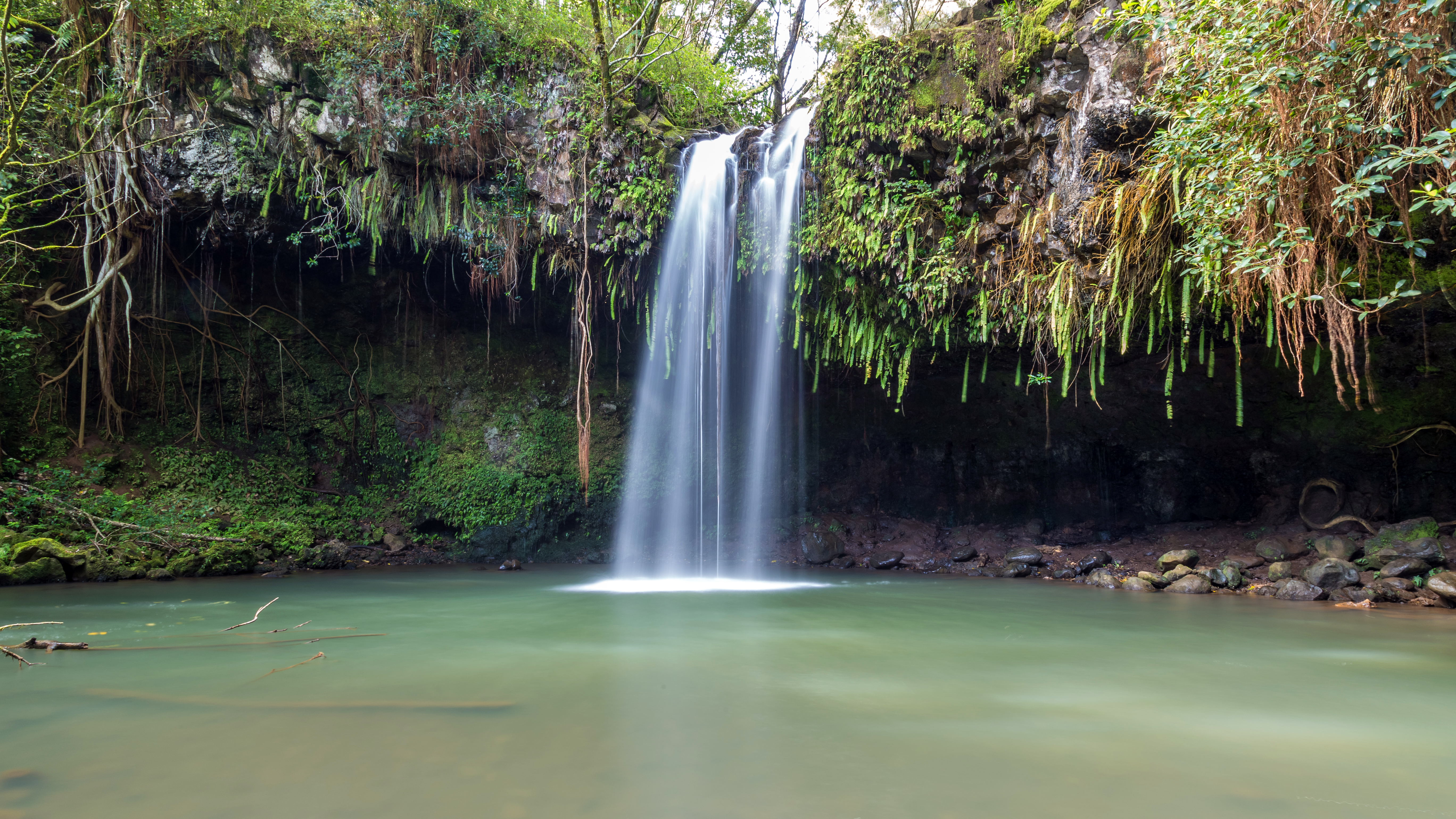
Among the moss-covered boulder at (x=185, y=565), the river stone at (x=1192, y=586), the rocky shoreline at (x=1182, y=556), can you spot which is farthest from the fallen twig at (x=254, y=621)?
the river stone at (x=1192, y=586)

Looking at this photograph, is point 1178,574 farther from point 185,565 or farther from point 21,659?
point 185,565

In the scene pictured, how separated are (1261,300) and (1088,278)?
4.83 ft

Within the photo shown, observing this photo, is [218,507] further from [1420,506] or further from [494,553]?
[1420,506]

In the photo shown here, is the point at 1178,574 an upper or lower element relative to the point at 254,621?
lower

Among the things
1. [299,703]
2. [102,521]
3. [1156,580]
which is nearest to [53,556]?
[102,521]

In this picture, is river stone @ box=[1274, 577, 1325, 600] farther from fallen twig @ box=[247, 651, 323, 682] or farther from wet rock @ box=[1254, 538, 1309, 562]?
fallen twig @ box=[247, 651, 323, 682]

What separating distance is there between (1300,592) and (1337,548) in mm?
1480

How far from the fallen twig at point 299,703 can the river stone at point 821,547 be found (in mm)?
8680

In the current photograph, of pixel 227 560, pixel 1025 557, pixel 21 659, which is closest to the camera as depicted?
pixel 21 659

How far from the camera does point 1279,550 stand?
30.0 feet

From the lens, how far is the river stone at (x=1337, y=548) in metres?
8.62

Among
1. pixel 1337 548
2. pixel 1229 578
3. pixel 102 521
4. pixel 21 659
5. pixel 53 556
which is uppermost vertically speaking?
pixel 102 521

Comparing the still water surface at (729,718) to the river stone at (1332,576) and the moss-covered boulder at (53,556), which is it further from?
the moss-covered boulder at (53,556)

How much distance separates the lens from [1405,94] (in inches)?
194
